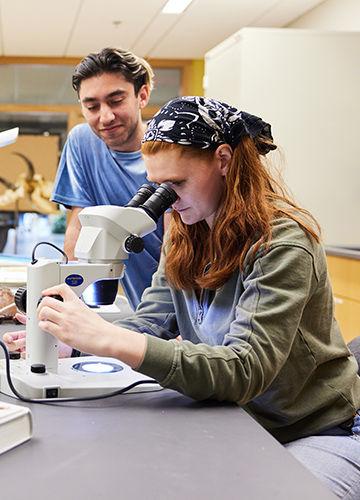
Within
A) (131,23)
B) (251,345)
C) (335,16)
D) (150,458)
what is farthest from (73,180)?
(131,23)

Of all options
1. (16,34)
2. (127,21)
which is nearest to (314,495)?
(127,21)

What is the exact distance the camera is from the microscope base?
3.81 ft

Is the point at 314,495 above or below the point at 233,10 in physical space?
below

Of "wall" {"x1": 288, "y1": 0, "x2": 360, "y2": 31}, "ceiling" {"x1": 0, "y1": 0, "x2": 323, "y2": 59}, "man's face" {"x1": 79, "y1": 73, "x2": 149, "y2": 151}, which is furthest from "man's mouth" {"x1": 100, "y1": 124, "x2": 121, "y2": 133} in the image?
"ceiling" {"x1": 0, "y1": 0, "x2": 323, "y2": 59}

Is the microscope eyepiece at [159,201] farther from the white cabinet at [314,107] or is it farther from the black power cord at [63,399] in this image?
the white cabinet at [314,107]

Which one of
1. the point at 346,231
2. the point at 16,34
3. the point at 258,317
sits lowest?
the point at 346,231

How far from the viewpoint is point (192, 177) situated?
129 centimetres

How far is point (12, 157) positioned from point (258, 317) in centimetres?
633

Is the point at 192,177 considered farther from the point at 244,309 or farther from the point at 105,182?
the point at 105,182

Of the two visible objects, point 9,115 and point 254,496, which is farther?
point 9,115

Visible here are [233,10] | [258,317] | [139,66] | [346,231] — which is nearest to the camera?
[258,317]

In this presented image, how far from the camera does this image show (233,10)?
529cm

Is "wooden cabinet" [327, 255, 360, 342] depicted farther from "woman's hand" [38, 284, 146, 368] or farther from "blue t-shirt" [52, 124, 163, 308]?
"woman's hand" [38, 284, 146, 368]

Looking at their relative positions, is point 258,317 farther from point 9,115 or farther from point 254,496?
point 9,115
